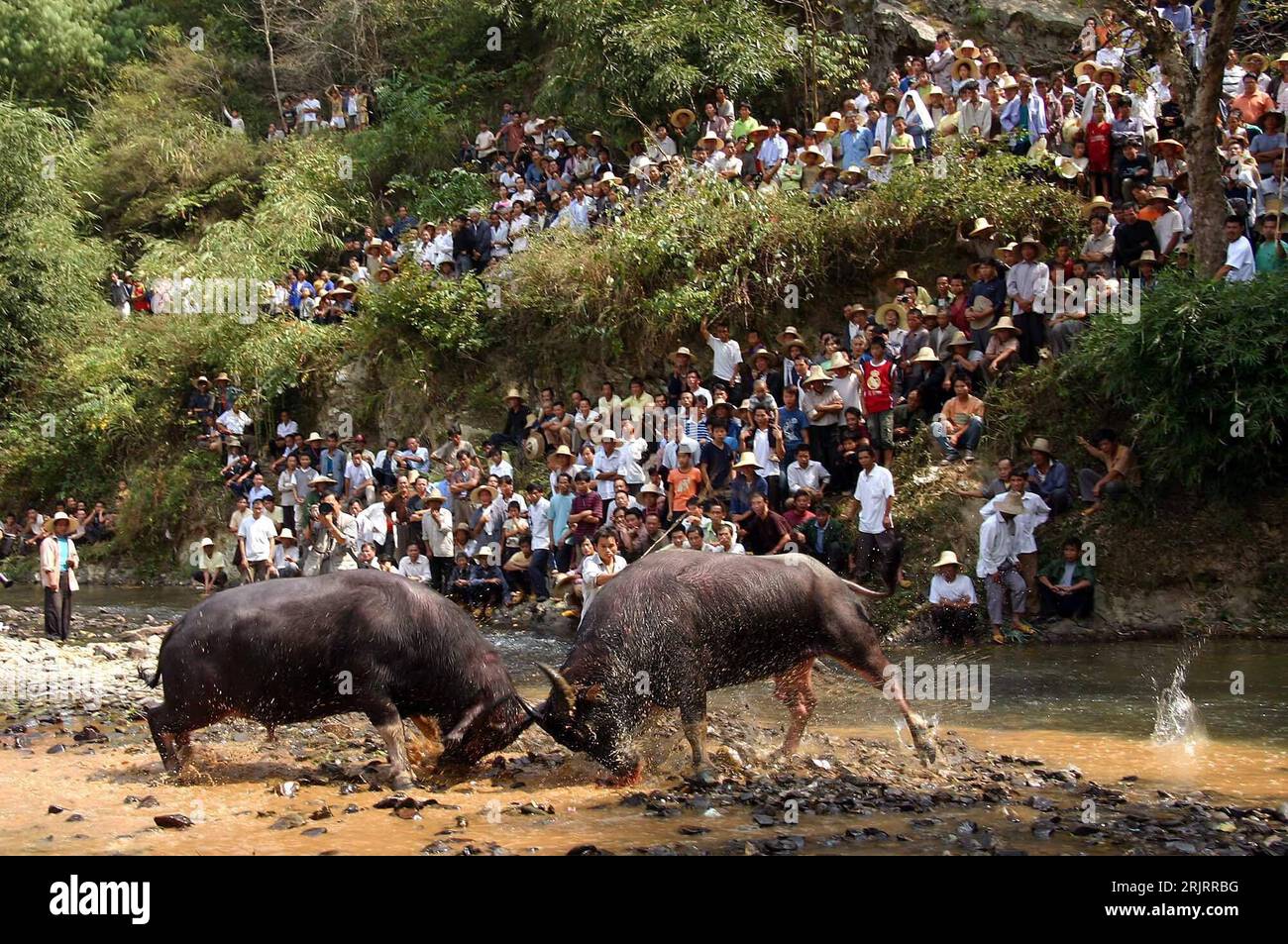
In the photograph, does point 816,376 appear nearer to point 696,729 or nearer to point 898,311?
point 898,311

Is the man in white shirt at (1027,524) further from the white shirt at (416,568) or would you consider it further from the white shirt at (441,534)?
the white shirt at (416,568)

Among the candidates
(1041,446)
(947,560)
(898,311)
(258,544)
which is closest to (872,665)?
(947,560)

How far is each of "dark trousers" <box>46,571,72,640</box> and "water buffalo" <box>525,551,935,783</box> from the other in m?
9.81

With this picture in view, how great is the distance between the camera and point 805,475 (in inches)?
687

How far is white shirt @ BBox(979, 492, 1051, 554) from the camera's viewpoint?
51.0 ft

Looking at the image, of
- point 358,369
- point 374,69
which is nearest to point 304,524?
point 358,369

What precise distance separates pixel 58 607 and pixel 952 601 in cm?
1092

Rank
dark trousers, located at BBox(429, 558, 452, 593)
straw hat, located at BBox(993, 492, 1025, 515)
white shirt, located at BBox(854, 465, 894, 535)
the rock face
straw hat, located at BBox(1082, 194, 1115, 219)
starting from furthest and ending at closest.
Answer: the rock face
dark trousers, located at BBox(429, 558, 452, 593)
straw hat, located at BBox(1082, 194, 1115, 219)
white shirt, located at BBox(854, 465, 894, 535)
straw hat, located at BBox(993, 492, 1025, 515)

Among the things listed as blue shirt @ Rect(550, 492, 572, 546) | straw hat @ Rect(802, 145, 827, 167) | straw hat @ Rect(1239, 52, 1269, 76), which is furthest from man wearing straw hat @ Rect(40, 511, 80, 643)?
straw hat @ Rect(1239, 52, 1269, 76)

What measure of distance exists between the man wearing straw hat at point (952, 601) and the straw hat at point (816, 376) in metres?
3.02

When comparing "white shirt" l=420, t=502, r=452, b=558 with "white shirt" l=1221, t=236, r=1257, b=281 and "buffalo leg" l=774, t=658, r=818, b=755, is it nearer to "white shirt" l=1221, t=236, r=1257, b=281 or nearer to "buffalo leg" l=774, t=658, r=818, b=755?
"buffalo leg" l=774, t=658, r=818, b=755

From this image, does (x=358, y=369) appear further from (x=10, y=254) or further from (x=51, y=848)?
(x=51, y=848)

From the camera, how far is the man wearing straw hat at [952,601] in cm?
1553

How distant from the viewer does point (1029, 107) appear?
19.8 m
